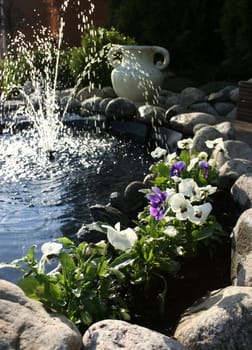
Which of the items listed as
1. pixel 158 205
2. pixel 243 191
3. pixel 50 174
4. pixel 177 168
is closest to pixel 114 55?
pixel 50 174

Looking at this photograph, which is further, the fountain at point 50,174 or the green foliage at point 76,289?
the fountain at point 50,174

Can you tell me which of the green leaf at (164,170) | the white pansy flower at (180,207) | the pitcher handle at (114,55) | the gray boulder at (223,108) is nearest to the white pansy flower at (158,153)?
the green leaf at (164,170)

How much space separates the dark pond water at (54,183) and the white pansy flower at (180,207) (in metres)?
0.85

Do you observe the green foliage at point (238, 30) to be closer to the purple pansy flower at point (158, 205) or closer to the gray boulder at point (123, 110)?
the gray boulder at point (123, 110)

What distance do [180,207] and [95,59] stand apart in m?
6.08

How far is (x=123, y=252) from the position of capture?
2059mm

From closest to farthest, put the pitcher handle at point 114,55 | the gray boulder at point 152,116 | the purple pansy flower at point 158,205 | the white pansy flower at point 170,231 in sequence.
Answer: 1. the white pansy flower at point 170,231
2. the purple pansy flower at point 158,205
3. the gray boulder at point 152,116
4. the pitcher handle at point 114,55

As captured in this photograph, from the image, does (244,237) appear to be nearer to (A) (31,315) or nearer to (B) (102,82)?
(A) (31,315)

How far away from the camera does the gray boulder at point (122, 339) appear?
1438mm

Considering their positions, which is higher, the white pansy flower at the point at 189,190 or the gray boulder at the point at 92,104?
the white pansy flower at the point at 189,190

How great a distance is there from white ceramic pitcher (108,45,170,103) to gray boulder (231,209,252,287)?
4712 millimetres

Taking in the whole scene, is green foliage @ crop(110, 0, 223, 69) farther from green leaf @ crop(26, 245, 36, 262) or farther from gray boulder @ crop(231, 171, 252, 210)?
green leaf @ crop(26, 245, 36, 262)

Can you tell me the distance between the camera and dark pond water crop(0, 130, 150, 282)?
9.86 feet

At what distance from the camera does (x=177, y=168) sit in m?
2.57
